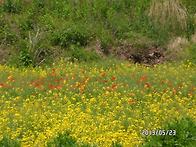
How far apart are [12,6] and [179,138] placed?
14740 millimetres

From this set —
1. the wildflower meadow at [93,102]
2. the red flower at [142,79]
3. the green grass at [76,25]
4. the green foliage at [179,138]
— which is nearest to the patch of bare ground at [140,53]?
the green grass at [76,25]

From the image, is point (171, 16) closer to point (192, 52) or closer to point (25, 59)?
point (192, 52)

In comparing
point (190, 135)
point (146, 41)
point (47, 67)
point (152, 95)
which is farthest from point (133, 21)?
point (190, 135)

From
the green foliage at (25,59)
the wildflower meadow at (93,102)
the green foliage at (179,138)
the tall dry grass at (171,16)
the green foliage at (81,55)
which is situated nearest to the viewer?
the green foliage at (179,138)

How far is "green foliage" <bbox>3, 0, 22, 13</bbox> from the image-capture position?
2128cm

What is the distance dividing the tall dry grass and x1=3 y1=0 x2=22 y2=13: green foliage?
5.76m

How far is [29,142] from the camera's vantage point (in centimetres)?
1095

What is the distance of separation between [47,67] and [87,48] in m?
2.34

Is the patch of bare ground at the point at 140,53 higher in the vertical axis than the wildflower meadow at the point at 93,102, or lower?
lower

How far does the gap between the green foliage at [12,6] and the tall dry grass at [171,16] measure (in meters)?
5.76

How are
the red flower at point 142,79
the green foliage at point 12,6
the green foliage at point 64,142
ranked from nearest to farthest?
the green foliage at point 64,142 → the red flower at point 142,79 → the green foliage at point 12,6

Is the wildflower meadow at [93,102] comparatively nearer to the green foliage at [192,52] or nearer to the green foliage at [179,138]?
the green foliage at [192,52]

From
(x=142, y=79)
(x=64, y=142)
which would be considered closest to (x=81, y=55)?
(x=142, y=79)

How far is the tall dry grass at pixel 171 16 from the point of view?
20.3 meters
